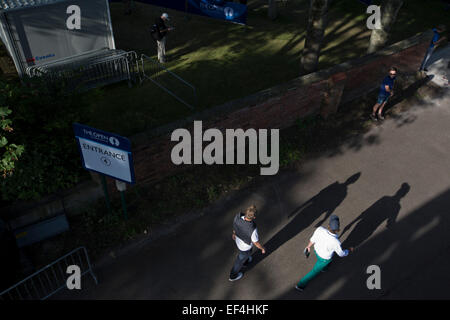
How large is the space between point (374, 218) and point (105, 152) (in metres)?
5.56

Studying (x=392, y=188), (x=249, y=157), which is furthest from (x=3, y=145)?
(x=392, y=188)

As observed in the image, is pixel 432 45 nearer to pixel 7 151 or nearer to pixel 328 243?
pixel 328 243

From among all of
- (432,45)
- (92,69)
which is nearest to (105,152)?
(92,69)

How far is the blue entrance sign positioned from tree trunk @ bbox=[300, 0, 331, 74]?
6755 millimetres

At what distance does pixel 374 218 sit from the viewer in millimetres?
7934

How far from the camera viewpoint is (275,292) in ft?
21.9

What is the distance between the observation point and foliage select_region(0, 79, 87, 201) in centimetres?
643

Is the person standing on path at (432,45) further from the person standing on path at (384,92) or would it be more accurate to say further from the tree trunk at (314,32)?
the tree trunk at (314,32)

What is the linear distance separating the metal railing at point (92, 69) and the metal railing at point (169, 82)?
1.91 feet

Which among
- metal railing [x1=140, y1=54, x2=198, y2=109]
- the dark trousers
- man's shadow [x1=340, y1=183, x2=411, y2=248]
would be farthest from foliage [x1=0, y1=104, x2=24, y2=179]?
man's shadow [x1=340, y1=183, x2=411, y2=248]

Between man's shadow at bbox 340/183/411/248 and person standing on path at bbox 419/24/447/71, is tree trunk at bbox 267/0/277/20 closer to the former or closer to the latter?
person standing on path at bbox 419/24/447/71

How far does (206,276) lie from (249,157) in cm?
323

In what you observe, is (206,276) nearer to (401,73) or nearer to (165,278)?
(165,278)
